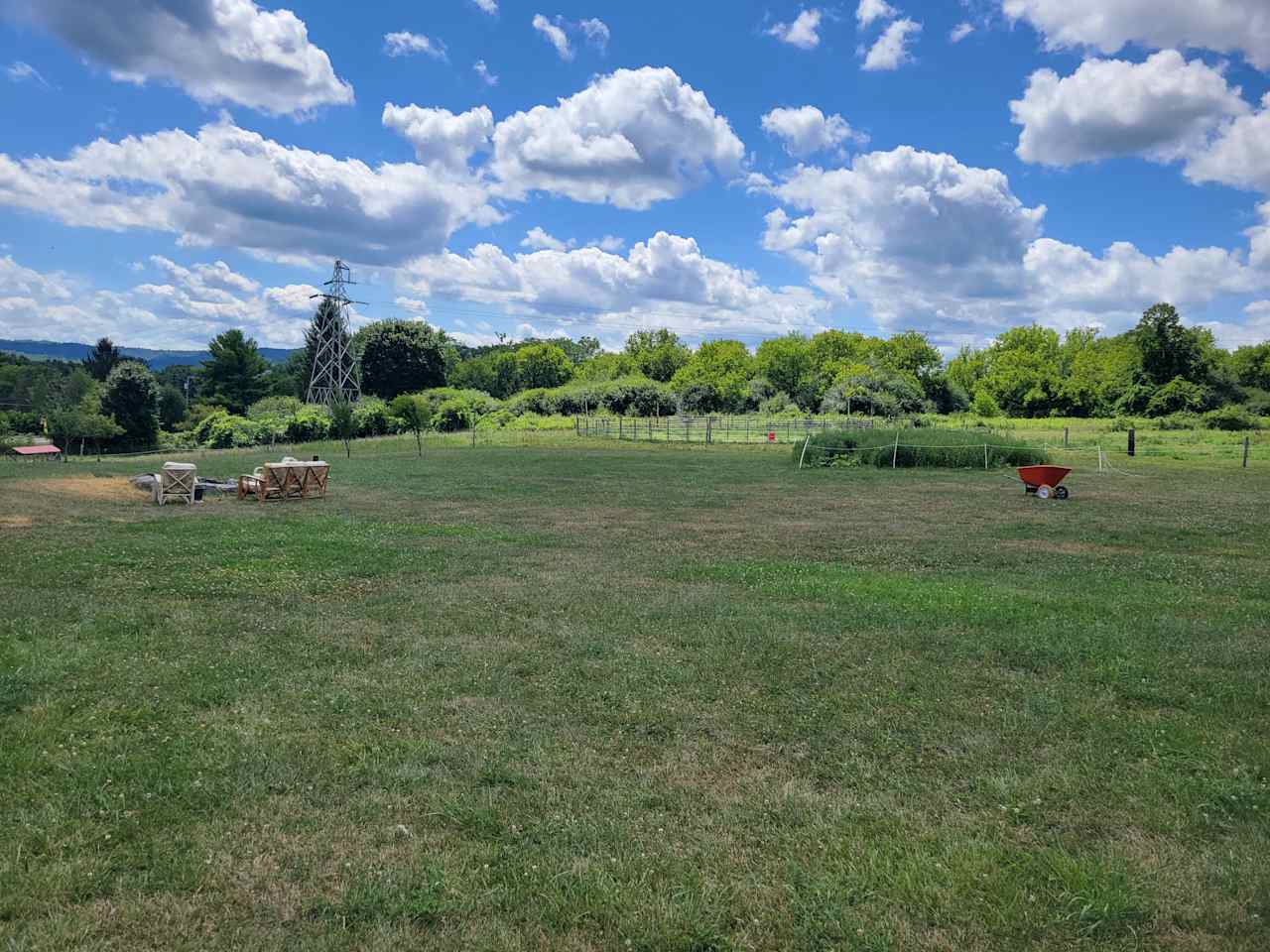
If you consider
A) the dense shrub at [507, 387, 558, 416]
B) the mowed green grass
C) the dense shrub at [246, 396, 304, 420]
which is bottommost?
the mowed green grass

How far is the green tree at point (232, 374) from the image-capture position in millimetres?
105375

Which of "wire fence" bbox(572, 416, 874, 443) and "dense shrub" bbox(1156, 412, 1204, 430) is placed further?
"dense shrub" bbox(1156, 412, 1204, 430)

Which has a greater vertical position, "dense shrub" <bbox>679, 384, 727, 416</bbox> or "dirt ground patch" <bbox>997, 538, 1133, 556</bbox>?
"dense shrub" <bbox>679, 384, 727, 416</bbox>

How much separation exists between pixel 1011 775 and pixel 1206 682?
359 centimetres

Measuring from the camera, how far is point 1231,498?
24.0m

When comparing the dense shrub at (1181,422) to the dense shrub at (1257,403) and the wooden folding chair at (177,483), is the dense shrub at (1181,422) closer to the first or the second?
the dense shrub at (1257,403)

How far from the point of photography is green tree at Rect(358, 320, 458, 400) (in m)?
102

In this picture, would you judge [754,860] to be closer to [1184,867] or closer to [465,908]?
[465,908]

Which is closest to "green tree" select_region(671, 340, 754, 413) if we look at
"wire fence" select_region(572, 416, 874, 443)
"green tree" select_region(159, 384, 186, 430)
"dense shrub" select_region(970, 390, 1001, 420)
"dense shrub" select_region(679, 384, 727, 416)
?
"dense shrub" select_region(679, 384, 727, 416)

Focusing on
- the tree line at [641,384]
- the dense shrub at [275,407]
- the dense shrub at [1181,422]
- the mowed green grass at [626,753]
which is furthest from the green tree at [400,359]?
the mowed green grass at [626,753]

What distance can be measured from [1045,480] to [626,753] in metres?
22.9

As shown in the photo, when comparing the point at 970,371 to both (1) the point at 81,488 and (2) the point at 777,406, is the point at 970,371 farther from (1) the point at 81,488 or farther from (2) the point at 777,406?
(1) the point at 81,488

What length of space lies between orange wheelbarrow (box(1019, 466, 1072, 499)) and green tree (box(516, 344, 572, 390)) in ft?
368

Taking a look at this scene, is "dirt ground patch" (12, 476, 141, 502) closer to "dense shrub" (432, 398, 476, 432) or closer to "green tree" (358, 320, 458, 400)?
"dense shrub" (432, 398, 476, 432)
